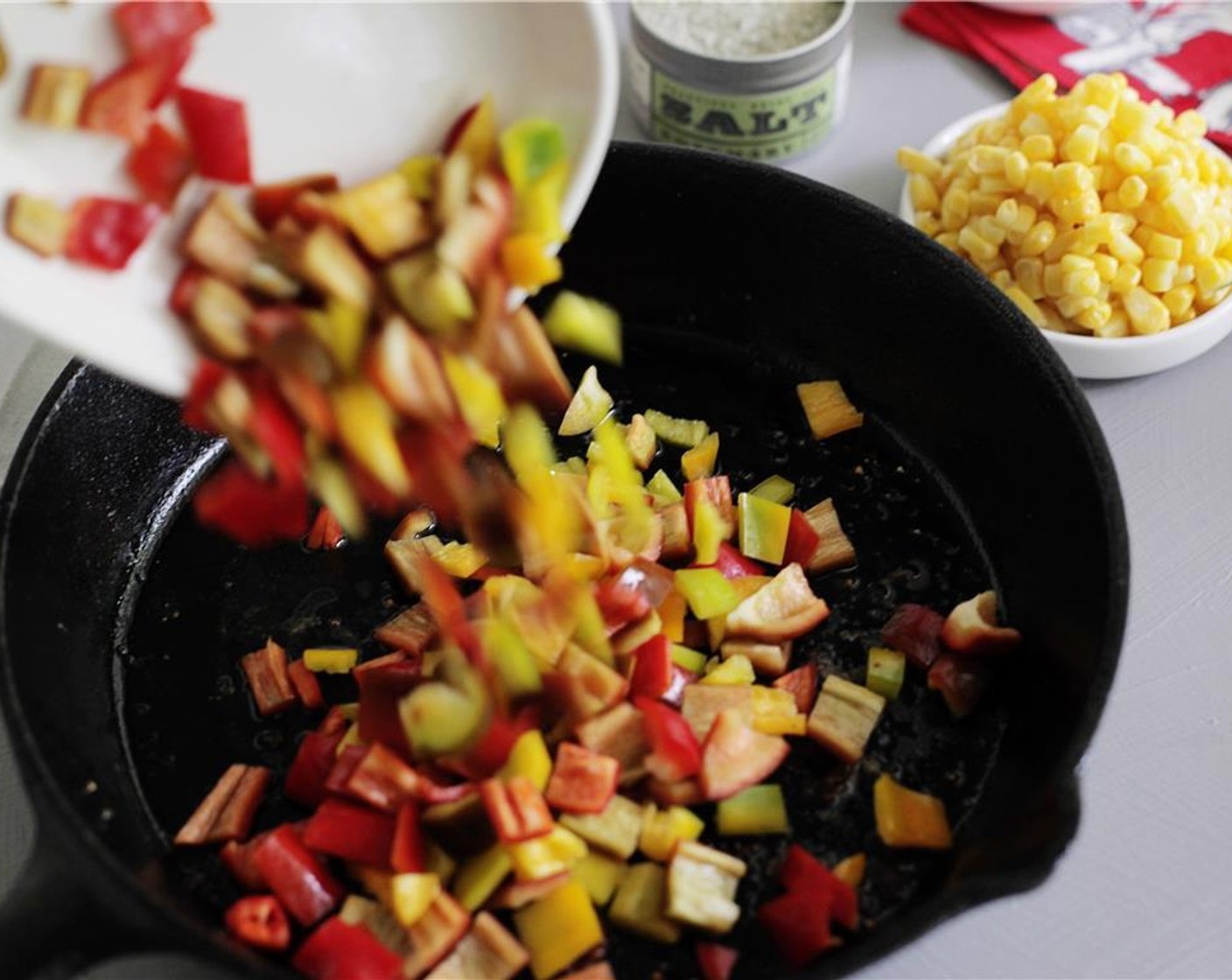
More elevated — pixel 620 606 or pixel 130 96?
pixel 130 96

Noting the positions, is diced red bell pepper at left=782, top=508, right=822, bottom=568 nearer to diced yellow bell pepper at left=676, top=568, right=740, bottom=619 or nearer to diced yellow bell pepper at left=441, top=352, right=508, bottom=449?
diced yellow bell pepper at left=676, top=568, right=740, bottom=619

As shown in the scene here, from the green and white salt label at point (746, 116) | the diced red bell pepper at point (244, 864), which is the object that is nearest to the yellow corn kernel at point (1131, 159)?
the green and white salt label at point (746, 116)

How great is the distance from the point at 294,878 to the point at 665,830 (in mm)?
303

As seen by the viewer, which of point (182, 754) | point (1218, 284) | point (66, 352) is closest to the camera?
point (182, 754)

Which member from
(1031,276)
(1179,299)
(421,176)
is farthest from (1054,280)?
(421,176)

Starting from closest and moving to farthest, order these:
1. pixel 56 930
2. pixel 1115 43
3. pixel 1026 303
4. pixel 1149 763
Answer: pixel 56 930 < pixel 1149 763 < pixel 1026 303 < pixel 1115 43

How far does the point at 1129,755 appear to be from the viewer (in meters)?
1.22

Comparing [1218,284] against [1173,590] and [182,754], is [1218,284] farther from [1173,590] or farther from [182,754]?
[182,754]

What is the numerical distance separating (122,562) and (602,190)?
63 centimetres

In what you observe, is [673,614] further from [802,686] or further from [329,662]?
[329,662]

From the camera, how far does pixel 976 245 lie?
1435 millimetres

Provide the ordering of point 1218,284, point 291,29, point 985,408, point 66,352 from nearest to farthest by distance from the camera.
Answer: point 291,29, point 985,408, point 1218,284, point 66,352


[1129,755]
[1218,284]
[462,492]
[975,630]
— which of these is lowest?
[1129,755]

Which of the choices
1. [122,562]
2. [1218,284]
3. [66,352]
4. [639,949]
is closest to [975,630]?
[639,949]
